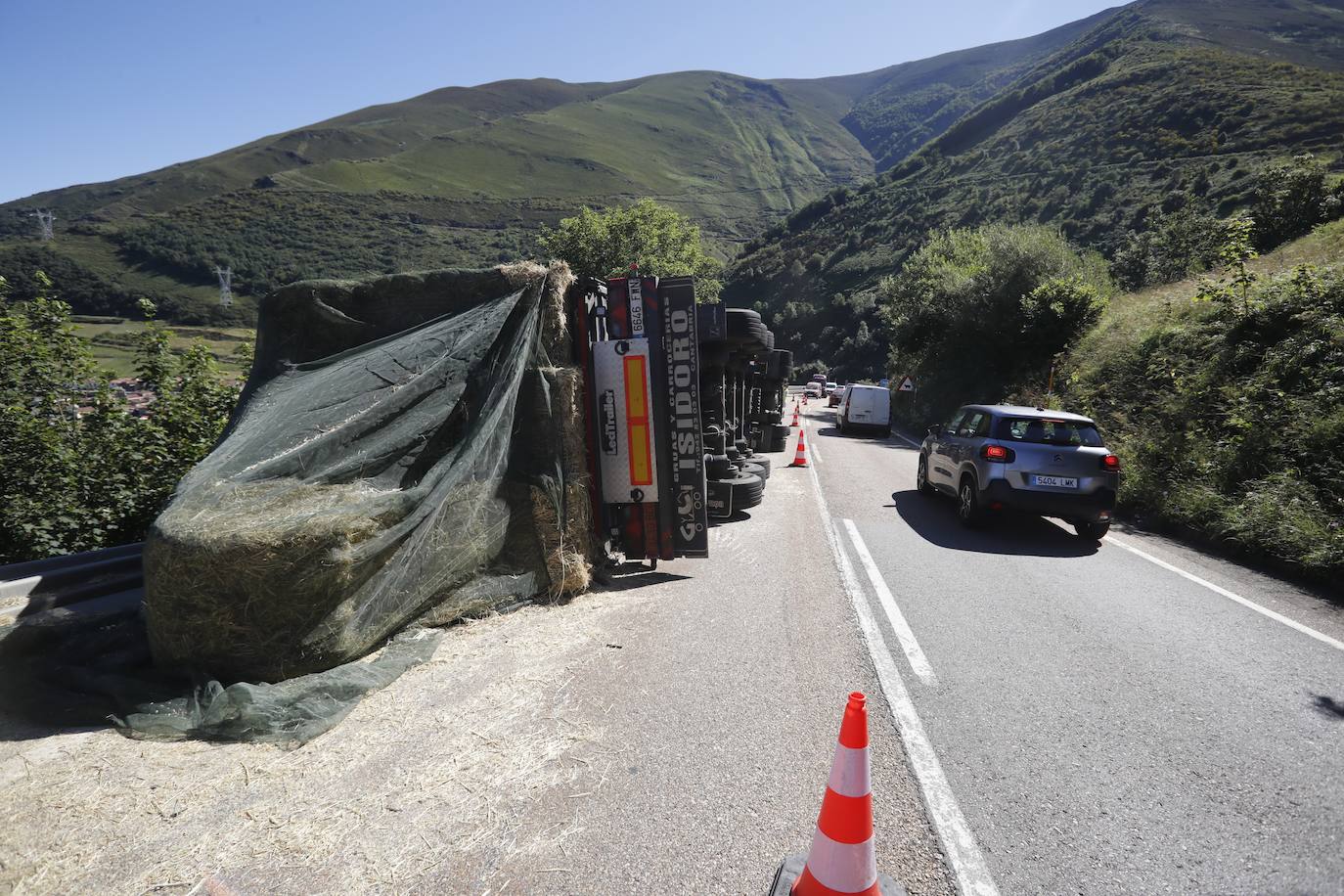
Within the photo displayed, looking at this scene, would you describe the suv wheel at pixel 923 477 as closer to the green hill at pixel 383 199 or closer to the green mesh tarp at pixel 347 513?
the green mesh tarp at pixel 347 513

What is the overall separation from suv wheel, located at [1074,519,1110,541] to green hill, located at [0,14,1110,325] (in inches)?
1387

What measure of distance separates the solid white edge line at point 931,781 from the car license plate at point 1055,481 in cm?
383

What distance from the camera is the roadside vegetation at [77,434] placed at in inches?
218

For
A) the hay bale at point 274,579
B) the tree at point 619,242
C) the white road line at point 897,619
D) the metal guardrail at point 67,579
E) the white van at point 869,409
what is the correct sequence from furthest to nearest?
the tree at point 619,242, the white van at point 869,409, the metal guardrail at point 67,579, the white road line at point 897,619, the hay bale at point 274,579

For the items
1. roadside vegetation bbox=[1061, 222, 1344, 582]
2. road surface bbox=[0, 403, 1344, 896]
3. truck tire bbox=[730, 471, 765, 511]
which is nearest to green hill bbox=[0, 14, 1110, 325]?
truck tire bbox=[730, 471, 765, 511]

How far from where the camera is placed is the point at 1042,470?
24.7 feet

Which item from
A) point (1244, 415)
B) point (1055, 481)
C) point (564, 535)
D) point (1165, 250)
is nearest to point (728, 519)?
point (564, 535)

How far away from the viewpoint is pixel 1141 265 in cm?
3105

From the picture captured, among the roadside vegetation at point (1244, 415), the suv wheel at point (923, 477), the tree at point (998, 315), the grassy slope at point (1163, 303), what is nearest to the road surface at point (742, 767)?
the roadside vegetation at point (1244, 415)

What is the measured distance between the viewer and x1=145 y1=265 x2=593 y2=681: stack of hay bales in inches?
145

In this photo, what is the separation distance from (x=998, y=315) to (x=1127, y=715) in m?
21.7

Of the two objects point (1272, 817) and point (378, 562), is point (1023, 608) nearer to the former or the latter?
point (1272, 817)

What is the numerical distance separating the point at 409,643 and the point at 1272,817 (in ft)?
15.7

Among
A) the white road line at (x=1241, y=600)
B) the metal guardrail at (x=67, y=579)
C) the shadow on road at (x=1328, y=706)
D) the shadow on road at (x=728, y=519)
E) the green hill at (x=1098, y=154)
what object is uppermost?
the green hill at (x=1098, y=154)
